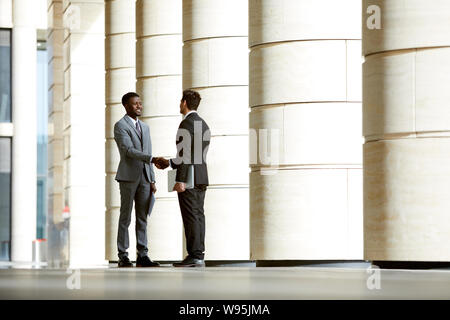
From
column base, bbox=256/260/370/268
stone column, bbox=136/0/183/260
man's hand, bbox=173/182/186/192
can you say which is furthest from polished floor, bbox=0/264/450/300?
stone column, bbox=136/0/183/260

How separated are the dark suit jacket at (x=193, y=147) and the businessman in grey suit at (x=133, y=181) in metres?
1.04

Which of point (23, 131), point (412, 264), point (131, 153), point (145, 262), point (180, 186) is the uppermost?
point (23, 131)

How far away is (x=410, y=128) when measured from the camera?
12008mm

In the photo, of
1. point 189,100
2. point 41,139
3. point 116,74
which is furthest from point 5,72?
point 189,100

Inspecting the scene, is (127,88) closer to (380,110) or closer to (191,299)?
(380,110)

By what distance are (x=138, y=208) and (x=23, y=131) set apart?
2787cm

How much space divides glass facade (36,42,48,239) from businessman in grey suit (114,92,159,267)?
2919 cm

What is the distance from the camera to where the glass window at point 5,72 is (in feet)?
143

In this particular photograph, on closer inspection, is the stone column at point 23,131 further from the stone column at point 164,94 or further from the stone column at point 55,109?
the stone column at point 164,94

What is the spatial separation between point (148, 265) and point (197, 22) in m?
4.86

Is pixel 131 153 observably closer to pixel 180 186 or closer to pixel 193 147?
pixel 180 186

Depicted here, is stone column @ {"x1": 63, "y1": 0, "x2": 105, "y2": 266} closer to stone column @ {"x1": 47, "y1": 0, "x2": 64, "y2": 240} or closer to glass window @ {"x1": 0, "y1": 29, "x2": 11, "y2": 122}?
stone column @ {"x1": 47, "y1": 0, "x2": 64, "y2": 240}
